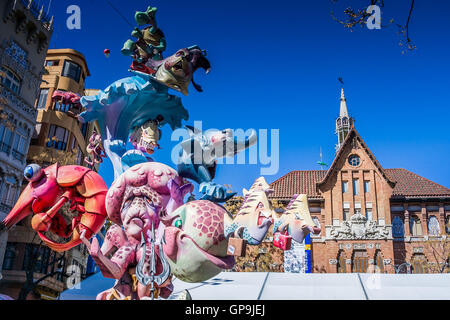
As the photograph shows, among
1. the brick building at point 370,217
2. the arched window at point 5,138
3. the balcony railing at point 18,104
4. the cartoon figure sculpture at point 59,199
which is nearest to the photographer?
the cartoon figure sculpture at point 59,199

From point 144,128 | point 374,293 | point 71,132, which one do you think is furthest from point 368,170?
point 144,128

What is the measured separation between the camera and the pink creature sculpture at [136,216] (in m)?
5.44

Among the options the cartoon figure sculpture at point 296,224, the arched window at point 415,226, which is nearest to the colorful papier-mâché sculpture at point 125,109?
the cartoon figure sculpture at point 296,224

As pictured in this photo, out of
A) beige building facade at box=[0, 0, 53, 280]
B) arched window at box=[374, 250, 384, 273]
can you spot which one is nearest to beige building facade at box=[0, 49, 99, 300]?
beige building facade at box=[0, 0, 53, 280]

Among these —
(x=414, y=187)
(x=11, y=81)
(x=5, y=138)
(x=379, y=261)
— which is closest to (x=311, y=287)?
(x=5, y=138)

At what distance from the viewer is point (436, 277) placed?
853 centimetres

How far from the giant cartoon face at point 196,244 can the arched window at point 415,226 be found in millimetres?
25905

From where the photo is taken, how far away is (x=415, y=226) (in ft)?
90.6

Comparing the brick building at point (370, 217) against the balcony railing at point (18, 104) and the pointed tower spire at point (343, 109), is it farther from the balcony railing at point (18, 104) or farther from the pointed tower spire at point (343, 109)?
the balcony railing at point (18, 104)

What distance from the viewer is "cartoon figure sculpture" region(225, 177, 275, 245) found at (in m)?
4.68

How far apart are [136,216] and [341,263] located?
23949 millimetres

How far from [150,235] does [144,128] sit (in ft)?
6.70

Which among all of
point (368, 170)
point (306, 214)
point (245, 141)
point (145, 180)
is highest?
point (368, 170)
